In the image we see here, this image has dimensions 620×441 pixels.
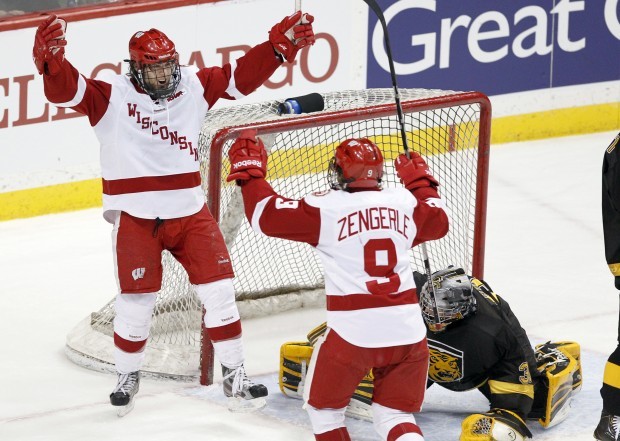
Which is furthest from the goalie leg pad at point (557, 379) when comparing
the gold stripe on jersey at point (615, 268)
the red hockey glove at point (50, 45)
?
the red hockey glove at point (50, 45)

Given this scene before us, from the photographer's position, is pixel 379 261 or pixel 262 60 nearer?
pixel 379 261

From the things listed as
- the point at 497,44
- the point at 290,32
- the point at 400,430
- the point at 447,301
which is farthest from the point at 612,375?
the point at 497,44

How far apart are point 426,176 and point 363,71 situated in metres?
3.75

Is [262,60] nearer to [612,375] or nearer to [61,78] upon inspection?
[61,78]

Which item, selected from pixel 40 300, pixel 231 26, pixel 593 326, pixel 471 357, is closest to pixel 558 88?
pixel 231 26

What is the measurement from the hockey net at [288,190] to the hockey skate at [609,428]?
1257mm

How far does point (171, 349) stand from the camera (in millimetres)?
5590

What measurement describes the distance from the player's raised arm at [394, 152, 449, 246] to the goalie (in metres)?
0.52

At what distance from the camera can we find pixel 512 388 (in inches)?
188

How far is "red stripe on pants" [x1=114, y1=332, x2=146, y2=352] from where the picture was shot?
16.5 ft

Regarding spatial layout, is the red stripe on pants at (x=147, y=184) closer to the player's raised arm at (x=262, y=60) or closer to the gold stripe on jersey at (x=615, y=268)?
the player's raised arm at (x=262, y=60)

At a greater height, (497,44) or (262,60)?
(262,60)

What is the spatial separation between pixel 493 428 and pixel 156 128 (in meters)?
1.45

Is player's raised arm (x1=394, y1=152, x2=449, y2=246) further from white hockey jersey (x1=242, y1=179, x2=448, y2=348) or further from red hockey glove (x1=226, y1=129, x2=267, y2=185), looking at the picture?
red hockey glove (x1=226, y1=129, x2=267, y2=185)
